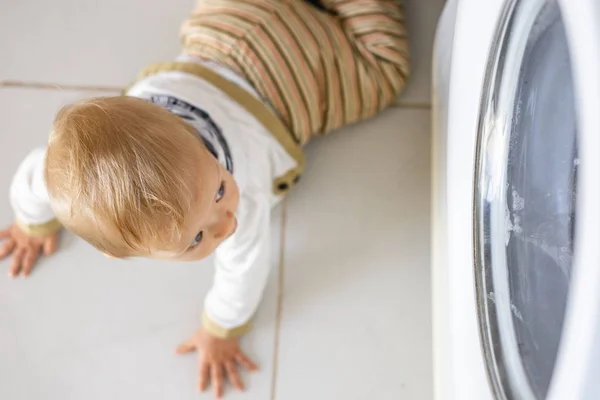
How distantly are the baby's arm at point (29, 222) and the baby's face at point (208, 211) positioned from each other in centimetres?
28

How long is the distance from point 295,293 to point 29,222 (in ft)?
1.16

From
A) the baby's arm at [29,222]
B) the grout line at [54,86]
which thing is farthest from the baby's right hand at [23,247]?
the grout line at [54,86]

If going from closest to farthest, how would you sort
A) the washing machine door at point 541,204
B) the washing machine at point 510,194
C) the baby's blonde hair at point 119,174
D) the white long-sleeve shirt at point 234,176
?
1. the washing machine door at point 541,204
2. the washing machine at point 510,194
3. the baby's blonde hair at point 119,174
4. the white long-sleeve shirt at point 234,176

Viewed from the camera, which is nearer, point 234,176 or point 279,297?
point 234,176

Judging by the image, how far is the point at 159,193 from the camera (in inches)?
20.6

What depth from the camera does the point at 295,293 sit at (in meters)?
0.85

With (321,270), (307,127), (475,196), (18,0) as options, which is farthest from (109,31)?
(475,196)

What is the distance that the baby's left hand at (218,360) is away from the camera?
81 cm

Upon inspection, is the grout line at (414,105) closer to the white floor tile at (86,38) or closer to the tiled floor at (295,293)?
the tiled floor at (295,293)

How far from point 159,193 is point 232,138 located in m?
0.22

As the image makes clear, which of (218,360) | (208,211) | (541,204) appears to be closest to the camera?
(541,204)

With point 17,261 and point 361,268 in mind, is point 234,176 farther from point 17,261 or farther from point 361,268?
point 17,261

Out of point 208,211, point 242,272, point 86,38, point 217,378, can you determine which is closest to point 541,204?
point 208,211

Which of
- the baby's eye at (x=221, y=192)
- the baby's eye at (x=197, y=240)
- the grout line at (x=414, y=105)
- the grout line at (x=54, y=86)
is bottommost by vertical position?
the grout line at (x=54, y=86)
